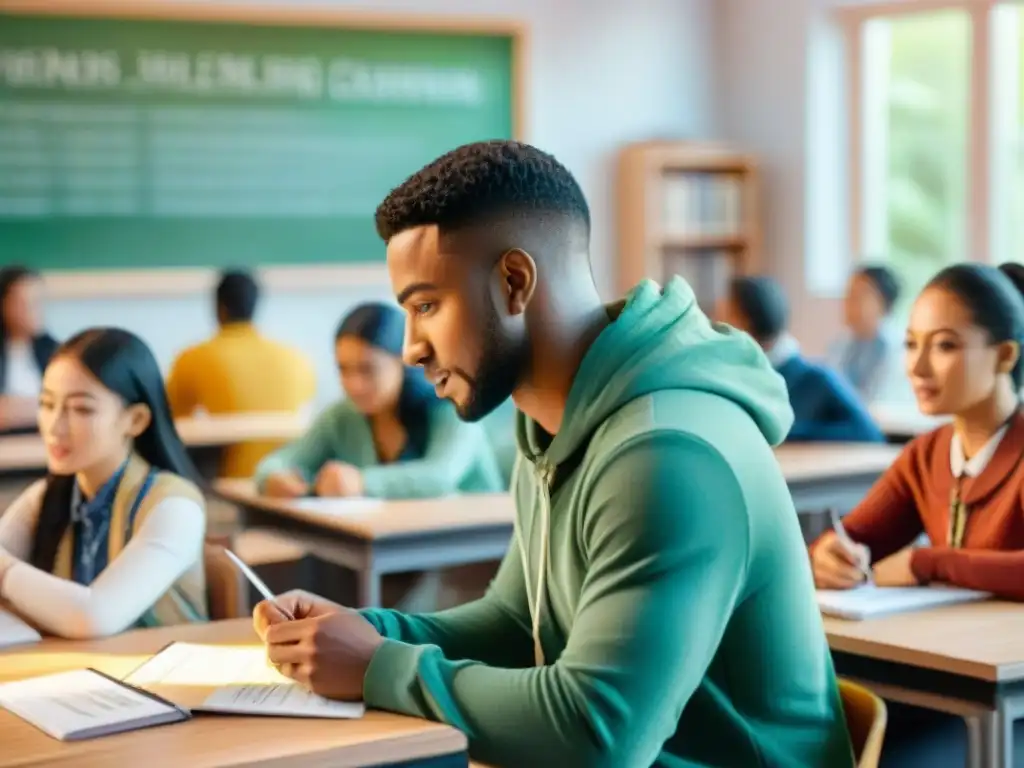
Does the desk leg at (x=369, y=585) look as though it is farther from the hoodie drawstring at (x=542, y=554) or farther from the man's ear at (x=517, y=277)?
the man's ear at (x=517, y=277)

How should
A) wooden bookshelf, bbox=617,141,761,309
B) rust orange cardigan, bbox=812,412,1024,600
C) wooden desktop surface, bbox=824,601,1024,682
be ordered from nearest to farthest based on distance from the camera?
wooden desktop surface, bbox=824,601,1024,682
rust orange cardigan, bbox=812,412,1024,600
wooden bookshelf, bbox=617,141,761,309

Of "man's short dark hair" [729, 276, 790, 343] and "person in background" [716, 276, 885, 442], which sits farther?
"man's short dark hair" [729, 276, 790, 343]

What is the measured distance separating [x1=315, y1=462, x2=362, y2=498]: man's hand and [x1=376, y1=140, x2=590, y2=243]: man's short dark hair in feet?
7.99

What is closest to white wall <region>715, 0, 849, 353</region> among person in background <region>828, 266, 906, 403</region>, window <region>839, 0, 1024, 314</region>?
window <region>839, 0, 1024, 314</region>

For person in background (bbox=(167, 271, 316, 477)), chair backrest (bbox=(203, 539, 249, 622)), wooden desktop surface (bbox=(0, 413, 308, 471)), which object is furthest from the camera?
person in background (bbox=(167, 271, 316, 477))

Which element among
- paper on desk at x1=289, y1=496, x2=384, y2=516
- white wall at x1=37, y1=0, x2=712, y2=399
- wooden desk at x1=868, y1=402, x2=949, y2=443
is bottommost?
wooden desk at x1=868, y1=402, x2=949, y2=443

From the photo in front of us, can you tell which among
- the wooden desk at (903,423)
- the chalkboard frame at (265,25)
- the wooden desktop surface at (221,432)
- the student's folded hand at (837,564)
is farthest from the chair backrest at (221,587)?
the chalkboard frame at (265,25)

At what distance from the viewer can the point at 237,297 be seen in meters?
6.11

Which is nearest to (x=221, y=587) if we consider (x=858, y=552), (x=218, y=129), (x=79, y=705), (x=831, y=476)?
(x=79, y=705)

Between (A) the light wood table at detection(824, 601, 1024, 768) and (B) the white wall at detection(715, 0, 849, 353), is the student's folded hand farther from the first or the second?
(B) the white wall at detection(715, 0, 849, 353)

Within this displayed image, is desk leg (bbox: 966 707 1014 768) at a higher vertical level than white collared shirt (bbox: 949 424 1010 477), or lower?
lower

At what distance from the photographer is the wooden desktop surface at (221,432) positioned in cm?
527

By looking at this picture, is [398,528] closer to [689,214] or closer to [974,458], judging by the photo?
[974,458]

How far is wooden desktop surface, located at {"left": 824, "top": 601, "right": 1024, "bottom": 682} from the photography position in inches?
88.4
